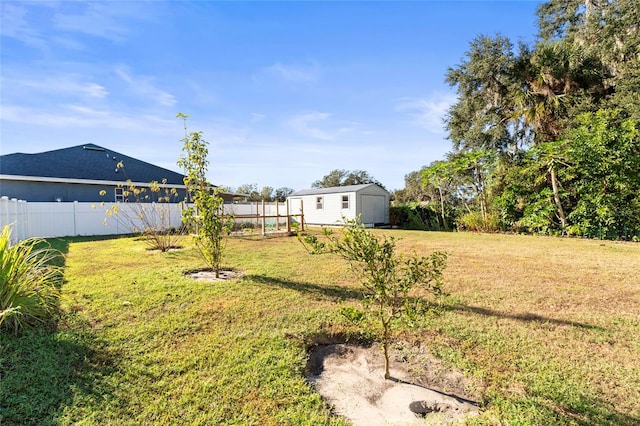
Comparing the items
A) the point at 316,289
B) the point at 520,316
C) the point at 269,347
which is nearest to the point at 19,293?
the point at 269,347

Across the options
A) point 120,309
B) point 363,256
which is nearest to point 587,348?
point 363,256

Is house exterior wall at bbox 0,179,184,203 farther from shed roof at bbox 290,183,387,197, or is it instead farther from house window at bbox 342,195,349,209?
house window at bbox 342,195,349,209

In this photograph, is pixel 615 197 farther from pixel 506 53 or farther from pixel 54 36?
pixel 54 36

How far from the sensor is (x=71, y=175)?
15211 mm

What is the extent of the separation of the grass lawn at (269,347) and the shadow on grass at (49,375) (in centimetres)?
1

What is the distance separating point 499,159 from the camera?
562 inches

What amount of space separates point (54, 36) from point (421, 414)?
325 inches

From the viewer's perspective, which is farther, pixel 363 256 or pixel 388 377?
pixel 388 377

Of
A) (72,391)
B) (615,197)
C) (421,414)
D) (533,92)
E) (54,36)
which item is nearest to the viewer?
(421,414)

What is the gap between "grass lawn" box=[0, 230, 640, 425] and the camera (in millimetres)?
2100

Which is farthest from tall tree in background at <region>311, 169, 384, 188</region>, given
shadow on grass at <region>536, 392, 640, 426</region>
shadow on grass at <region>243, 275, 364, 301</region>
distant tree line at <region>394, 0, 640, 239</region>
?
shadow on grass at <region>536, 392, 640, 426</region>

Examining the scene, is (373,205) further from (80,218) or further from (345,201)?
(80,218)

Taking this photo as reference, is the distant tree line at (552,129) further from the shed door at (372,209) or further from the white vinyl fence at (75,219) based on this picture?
the white vinyl fence at (75,219)

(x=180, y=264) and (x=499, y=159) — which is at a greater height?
(x=499, y=159)
